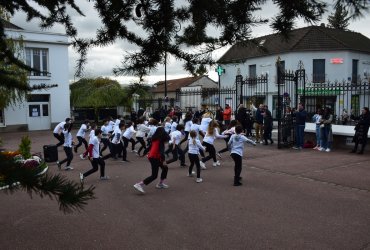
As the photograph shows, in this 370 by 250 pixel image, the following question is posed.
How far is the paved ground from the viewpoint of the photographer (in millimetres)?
5758

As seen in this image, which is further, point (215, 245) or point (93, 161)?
point (93, 161)

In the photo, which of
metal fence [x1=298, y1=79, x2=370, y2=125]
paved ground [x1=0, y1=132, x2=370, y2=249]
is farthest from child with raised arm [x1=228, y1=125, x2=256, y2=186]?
metal fence [x1=298, y1=79, x2=370, y2=125]

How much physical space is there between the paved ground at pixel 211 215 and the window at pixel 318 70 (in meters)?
22.9

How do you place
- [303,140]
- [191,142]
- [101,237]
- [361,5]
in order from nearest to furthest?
[361,5] < [101,237] < [191,142] < [303,140]

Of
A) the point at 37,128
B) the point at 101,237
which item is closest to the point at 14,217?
the point at 101,237

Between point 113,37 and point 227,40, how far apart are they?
3.22ft

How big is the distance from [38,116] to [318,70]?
25.1 m

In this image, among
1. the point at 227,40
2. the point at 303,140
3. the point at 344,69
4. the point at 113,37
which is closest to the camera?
the point at 227,40

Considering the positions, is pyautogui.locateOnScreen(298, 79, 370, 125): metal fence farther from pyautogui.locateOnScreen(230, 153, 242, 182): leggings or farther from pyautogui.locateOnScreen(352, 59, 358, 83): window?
pyautogui.locateOnScreen(230, 153, 242, 182): leggings

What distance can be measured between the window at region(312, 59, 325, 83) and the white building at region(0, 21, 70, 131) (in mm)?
21986

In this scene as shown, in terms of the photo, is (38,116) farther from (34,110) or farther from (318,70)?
(318,70)

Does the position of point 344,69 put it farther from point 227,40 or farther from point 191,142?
point 227,40

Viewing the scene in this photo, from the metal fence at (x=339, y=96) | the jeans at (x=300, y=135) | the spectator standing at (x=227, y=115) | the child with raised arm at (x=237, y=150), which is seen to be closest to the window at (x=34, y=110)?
the spectator standing at (x=227, y=115)

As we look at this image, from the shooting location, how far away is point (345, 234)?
599 cm
